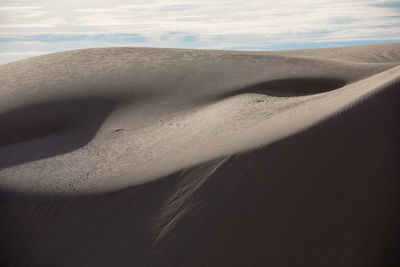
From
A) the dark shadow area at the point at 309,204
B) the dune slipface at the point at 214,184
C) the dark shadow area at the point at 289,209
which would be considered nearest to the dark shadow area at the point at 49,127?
the dune slipface at the point at 214,184

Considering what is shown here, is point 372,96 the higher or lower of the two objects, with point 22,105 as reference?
higher

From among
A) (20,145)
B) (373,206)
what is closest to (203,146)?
(373,206)

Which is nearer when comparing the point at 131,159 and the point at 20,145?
the point at 131,159

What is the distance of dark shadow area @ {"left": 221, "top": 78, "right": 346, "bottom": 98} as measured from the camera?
704cm

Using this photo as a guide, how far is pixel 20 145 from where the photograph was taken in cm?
645

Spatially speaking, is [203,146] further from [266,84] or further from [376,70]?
[376,70]

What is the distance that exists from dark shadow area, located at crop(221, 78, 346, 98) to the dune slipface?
289 millimetres

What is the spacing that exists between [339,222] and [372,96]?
1.26 meters

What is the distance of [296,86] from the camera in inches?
292

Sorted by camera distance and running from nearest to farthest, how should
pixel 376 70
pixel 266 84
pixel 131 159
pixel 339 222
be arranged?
pixel 339 222 < pixel 131 159 < pixel 266 84 < pixel 376 70

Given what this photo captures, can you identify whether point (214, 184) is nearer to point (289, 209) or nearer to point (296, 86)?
point (289, 209)

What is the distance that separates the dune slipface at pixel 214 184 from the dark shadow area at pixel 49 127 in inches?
1.3

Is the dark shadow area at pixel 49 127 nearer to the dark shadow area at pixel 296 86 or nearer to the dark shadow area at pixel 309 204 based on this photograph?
the dark shadow area at pixel 296 86

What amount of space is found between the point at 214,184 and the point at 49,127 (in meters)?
3.71
